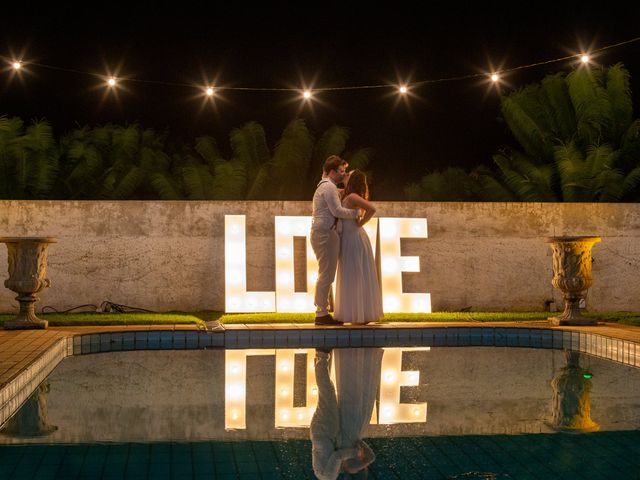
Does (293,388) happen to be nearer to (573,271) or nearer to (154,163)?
(573,271)

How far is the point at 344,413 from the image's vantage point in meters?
5.00

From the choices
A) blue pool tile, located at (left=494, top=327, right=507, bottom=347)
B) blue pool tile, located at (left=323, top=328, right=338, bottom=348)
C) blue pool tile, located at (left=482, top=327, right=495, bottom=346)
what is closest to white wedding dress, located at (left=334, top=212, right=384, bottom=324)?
blue pool tile, located at (left=323, top=328, right=338, bottom=348)

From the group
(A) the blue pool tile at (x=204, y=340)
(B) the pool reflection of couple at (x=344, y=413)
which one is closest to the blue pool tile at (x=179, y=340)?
(A) the blue pool tile at (x=204, y=340)

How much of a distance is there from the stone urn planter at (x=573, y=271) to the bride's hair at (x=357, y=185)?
2.10 metres

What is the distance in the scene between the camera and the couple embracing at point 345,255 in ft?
30.8

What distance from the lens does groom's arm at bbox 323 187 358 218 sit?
363 inches

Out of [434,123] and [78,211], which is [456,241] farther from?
[434,123]

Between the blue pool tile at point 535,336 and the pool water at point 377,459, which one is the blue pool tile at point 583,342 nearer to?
the blue pool tile at point 535,336

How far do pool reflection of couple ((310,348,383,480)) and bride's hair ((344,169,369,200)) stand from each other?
6.79 feet

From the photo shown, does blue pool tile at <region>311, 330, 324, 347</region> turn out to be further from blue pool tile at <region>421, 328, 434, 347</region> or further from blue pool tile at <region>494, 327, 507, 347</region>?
blue pool tile at <region>494, 327, 507, 347</region>

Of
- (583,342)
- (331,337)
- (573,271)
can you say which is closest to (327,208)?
(331,337)

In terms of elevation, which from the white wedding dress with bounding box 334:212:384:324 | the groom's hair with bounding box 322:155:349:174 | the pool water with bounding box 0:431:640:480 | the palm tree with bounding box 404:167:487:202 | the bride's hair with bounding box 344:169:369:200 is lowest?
the pool water with bounding box 0:431:640:480

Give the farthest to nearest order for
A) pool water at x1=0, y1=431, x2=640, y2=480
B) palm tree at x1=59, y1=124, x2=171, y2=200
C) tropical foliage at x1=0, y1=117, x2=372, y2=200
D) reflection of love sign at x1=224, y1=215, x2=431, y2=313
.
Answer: palm tree at x1=59, y1=124, x2=171, y2=200 < tropical foliage at x1=0, y1=117, x2=372, y2=200 < reflection of love sign at x1=224, y1=215, x2=431, y2=313 < pool water at x1=0, y1=431, x2=640, y2=480

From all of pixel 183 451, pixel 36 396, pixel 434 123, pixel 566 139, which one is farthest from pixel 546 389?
pixel 434 123
